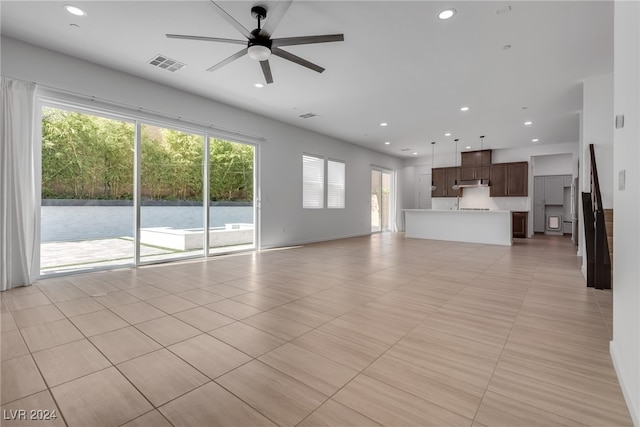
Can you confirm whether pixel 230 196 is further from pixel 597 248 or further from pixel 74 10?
pixel 597 248

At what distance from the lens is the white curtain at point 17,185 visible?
3646 mm

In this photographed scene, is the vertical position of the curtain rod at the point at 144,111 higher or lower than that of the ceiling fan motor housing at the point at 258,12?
lower

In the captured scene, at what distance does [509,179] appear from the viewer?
33.8ft

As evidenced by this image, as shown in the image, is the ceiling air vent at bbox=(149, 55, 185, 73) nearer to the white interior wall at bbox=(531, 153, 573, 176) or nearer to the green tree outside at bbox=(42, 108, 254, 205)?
the green tree outside at bbox=(42, 108, 254, 205)

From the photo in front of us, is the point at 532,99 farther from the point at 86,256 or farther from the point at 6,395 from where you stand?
the point at 86,256

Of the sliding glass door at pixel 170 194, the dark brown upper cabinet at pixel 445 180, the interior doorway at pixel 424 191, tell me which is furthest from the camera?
the interior doorway at pixel 424 191

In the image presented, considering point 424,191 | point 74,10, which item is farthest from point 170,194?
point 424,191

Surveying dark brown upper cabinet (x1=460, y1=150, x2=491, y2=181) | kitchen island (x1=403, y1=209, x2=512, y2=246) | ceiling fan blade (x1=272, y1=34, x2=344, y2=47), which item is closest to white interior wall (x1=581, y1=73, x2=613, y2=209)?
kitchen island (x1=403, y1=209, x2=512, y2=246)

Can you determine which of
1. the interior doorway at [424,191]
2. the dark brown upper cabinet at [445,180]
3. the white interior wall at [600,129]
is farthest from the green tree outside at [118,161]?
the interior doorway at [424,191]

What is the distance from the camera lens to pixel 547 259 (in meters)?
5.95

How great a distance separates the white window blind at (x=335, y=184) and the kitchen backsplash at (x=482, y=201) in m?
4.63

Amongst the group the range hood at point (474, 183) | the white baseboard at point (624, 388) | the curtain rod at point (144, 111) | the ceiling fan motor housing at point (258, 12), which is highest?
the ceiling fan motor housing at point (258, 12)

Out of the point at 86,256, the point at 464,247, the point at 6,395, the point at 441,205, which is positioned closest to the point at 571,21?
the point at 464,247

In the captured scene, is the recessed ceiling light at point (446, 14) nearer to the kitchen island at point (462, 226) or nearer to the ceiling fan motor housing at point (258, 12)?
the ceiling fan motor housing at point (258, 12)
